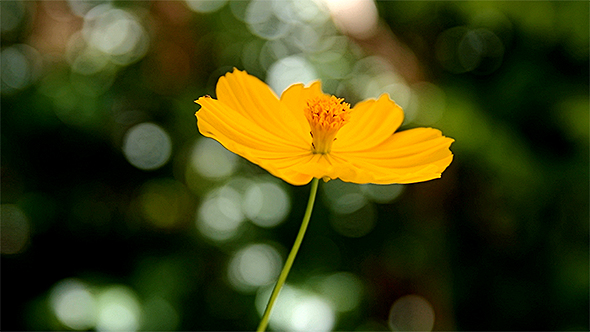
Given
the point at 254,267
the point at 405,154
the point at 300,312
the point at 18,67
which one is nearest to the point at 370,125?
the point at 405,154

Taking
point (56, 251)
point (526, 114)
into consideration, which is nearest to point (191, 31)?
point (56, 251)

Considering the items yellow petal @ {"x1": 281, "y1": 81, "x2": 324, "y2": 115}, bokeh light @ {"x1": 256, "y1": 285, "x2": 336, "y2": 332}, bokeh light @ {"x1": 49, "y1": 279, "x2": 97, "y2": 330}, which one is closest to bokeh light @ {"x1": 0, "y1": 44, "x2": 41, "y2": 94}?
bokeh light @ {"x1": 49, "y1": 279, "x2": 97, "y2": 330}

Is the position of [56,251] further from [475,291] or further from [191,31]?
[475,291]

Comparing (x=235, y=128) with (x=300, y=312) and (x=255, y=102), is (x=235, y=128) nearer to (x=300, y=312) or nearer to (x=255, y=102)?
(x=255, y=102)

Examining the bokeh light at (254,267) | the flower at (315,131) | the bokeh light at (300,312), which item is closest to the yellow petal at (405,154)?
the flower at (315,131)

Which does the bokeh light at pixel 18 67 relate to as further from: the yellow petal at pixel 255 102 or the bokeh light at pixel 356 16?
the yellow petal at pixel 255 102

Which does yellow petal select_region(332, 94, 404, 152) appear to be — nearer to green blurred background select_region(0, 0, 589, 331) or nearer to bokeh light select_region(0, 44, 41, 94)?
green blurred background select_region(0, 0, 589, 331)

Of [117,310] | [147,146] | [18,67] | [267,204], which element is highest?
[18,67]
